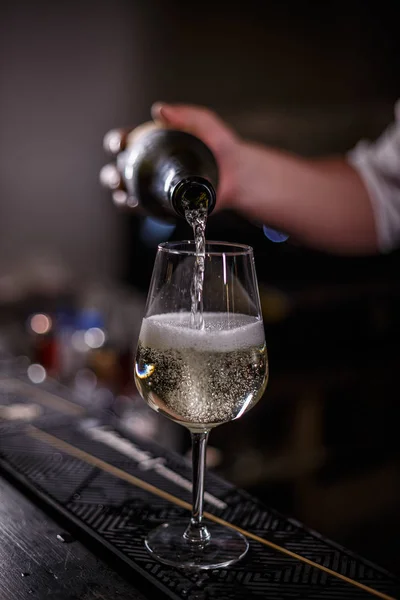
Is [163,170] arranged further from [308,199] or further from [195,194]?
[308,199]

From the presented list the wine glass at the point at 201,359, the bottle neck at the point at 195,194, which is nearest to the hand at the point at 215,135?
the bottle neck at the point at 195,194

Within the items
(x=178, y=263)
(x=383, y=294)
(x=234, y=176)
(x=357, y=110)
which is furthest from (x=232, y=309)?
(x=357, y=110)

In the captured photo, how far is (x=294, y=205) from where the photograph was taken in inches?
75.8

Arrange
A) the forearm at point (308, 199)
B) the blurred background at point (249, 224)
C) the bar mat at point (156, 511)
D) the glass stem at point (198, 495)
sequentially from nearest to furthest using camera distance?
the bar mat at point (156, 511)
the glass stem at point (198, 495)
the forearm at point (308, 199)
the blurred background at point (249, 224)

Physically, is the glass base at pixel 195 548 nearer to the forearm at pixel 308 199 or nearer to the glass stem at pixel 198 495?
the glass stem at pixel 198 495

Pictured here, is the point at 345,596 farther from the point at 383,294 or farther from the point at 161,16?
the point at 161,16

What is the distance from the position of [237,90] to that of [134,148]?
10.0 ft

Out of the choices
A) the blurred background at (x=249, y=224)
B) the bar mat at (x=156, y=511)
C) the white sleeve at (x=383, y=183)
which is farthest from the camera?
the blurred background at (x=249, y=224)

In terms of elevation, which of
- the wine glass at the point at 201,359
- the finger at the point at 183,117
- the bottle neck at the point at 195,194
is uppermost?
the finger at the point at 183,117

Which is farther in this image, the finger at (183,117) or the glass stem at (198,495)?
the finger at (183,117)

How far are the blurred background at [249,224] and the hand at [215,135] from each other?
1697 mm

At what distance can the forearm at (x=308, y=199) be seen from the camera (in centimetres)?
184

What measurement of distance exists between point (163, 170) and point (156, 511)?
619 millimetres

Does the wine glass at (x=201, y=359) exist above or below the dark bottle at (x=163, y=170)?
below
